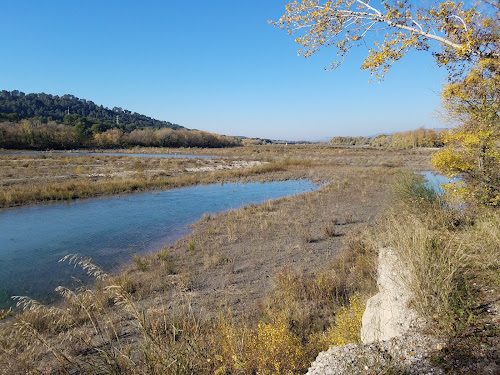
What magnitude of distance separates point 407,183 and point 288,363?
401 inches

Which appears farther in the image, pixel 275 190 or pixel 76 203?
pixel 275 190

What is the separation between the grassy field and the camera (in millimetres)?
3092

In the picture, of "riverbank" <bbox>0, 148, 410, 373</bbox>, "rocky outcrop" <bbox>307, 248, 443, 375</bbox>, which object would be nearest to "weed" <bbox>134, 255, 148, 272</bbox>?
"riverbank" <bbox>0, 148, 410, 373</bbox>

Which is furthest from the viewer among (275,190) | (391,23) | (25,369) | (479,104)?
(275,190)

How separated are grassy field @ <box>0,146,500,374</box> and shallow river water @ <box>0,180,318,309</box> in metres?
1.12

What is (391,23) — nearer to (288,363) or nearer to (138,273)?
(288,363)

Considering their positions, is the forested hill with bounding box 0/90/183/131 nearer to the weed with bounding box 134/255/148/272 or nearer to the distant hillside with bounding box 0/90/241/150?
the distant hillside with bounding box 0/90/241/150

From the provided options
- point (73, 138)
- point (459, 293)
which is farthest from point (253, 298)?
point (73, 138)

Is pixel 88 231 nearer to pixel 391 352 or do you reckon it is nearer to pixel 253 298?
pixel 253 298

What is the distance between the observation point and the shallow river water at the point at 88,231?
844 centimetres

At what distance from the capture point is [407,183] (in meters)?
11.2

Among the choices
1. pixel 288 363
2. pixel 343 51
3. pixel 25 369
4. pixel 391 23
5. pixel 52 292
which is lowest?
pixel 52 292

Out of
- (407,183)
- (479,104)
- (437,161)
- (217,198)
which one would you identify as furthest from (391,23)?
(217,198)

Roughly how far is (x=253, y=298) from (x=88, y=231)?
34.2 ft
